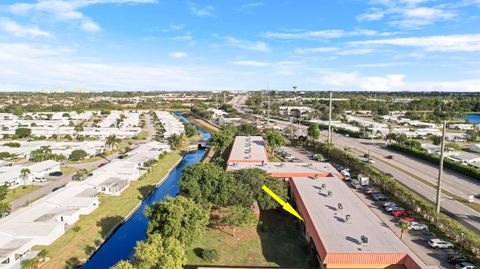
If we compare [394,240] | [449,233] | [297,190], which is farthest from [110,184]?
[449,233]

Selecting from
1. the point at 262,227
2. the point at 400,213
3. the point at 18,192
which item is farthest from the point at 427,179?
the point at 18,192

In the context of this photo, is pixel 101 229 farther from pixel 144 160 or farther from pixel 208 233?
pixel 144 160

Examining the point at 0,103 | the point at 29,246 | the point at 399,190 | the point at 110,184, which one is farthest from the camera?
the point at 0,103

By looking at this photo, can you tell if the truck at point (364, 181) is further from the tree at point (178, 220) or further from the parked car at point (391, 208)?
the tree at point (178, 220)

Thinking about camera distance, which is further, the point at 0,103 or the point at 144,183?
the point at 0,103

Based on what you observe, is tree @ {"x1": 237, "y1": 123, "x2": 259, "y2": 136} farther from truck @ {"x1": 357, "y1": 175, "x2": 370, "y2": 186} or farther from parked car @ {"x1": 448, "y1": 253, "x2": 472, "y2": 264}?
parked car @ {"x1": 448, "y1": 253, "x2": 472, "y2": 264}

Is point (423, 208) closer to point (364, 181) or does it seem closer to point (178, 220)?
point (364, 181)
